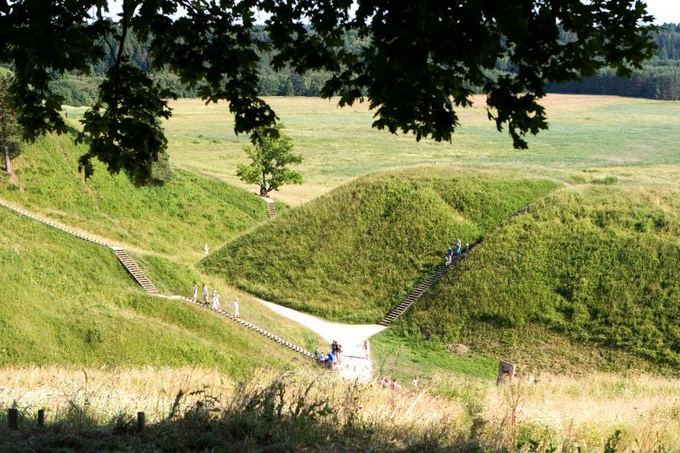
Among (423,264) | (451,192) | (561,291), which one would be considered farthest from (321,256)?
(561,291)

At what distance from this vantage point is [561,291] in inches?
1706

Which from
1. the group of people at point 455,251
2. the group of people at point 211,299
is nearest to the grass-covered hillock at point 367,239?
the group of people at point 455,251

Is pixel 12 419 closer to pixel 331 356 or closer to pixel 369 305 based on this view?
pixel 331 356

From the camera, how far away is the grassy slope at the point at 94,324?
33719 millimetres

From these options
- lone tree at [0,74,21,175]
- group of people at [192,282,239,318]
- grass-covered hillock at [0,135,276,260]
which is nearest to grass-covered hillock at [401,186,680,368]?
group of people at [192,282,239,318]

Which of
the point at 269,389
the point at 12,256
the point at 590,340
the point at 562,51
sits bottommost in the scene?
the point at 590,340

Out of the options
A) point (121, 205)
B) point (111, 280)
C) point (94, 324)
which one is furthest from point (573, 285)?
point (121, 205)

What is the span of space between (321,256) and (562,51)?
43.4m

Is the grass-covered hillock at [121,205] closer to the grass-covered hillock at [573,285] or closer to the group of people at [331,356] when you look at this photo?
the group of people at [331,356]

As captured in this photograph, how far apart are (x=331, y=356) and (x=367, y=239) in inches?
634

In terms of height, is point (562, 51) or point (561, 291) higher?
point (562, 51)

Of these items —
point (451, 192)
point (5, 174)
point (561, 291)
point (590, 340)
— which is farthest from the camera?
point (5, 174)

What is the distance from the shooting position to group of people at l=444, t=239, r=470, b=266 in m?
49.0

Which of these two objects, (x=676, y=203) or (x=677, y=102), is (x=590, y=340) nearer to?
(x=676, y=203)
